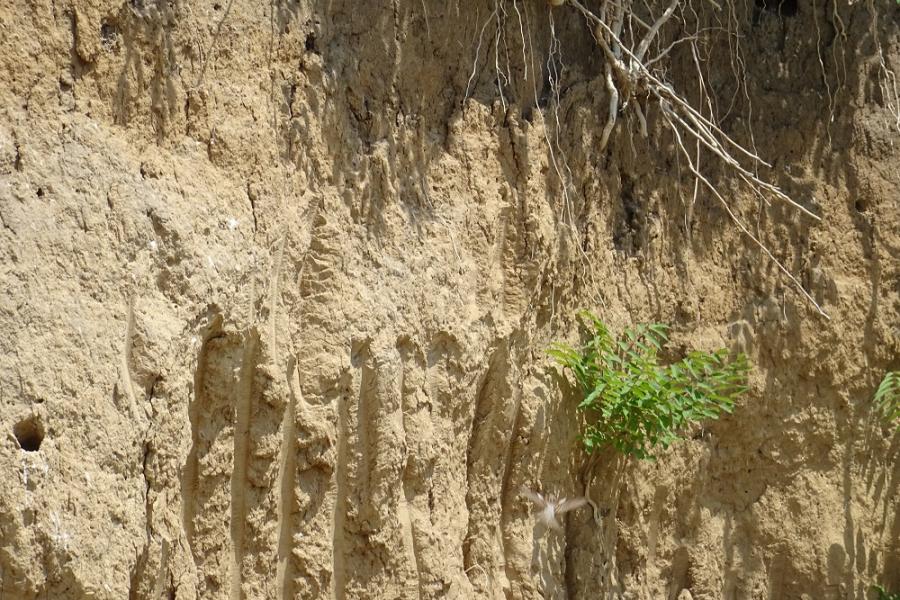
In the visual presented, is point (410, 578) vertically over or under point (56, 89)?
under

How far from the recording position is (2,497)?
110 inches

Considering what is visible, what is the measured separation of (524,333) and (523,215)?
1.37 feet

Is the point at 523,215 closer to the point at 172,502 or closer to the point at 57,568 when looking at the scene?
the point at 172,502

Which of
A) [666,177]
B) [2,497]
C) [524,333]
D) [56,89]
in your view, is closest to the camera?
[2,497]

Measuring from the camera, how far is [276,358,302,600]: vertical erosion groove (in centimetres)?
368

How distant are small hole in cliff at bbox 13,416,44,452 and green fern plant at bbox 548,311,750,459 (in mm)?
2035

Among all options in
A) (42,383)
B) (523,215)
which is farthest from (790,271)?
(42,383)

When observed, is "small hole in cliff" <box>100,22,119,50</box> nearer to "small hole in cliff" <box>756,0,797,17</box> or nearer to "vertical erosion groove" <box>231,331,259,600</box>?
"vertical erosion groove" <box>231,331,259,600</box>

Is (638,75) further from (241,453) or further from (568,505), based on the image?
(241,453)

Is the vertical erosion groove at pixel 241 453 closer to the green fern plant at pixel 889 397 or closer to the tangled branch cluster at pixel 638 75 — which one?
the tangled branch cluster at pixel 638 75

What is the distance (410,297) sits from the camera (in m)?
4.02

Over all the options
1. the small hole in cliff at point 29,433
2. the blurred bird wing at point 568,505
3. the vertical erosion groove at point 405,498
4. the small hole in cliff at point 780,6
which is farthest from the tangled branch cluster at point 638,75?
the small hole in cliff at point 29,433

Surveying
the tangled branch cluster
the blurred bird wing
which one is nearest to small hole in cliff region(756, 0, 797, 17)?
the tangled branch cluster

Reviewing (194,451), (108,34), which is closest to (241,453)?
(194,451)
